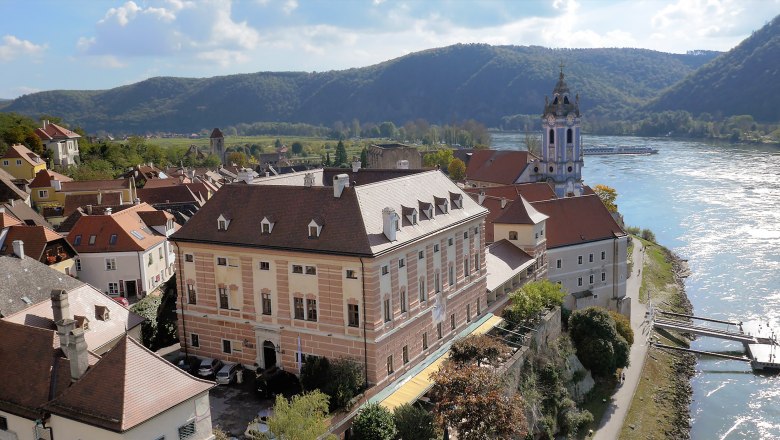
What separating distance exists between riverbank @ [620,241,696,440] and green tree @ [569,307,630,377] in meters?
2.34

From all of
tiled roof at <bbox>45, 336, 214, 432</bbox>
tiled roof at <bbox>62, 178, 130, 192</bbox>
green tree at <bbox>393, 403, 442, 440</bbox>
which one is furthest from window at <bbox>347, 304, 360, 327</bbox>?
tiled roof at <bbox>62, 178, 130, 192</bbox>

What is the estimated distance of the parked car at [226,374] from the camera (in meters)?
29.5

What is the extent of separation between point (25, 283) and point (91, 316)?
185 inches

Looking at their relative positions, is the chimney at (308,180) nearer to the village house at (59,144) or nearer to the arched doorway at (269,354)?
the arched doorway at (269,354)

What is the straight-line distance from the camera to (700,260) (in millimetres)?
67188

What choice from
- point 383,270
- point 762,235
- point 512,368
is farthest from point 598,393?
point 762,235

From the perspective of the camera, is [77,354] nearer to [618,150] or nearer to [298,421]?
[298,421]

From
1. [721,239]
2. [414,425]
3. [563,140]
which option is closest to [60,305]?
[414,425]

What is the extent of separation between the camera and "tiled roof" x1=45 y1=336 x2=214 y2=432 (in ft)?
62.2

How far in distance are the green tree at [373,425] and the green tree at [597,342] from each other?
1842cm

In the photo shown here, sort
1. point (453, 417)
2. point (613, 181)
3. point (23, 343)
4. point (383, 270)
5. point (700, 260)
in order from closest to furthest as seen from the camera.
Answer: point (23, 343), point (453, 417), point (383, 270), point (700, 260), point (613, 181)

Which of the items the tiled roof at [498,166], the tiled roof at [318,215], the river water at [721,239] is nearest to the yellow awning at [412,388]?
the tiled roof at [318,215]

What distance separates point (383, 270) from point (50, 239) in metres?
21.3

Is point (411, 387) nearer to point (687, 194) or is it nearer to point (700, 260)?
point (700, 260)
